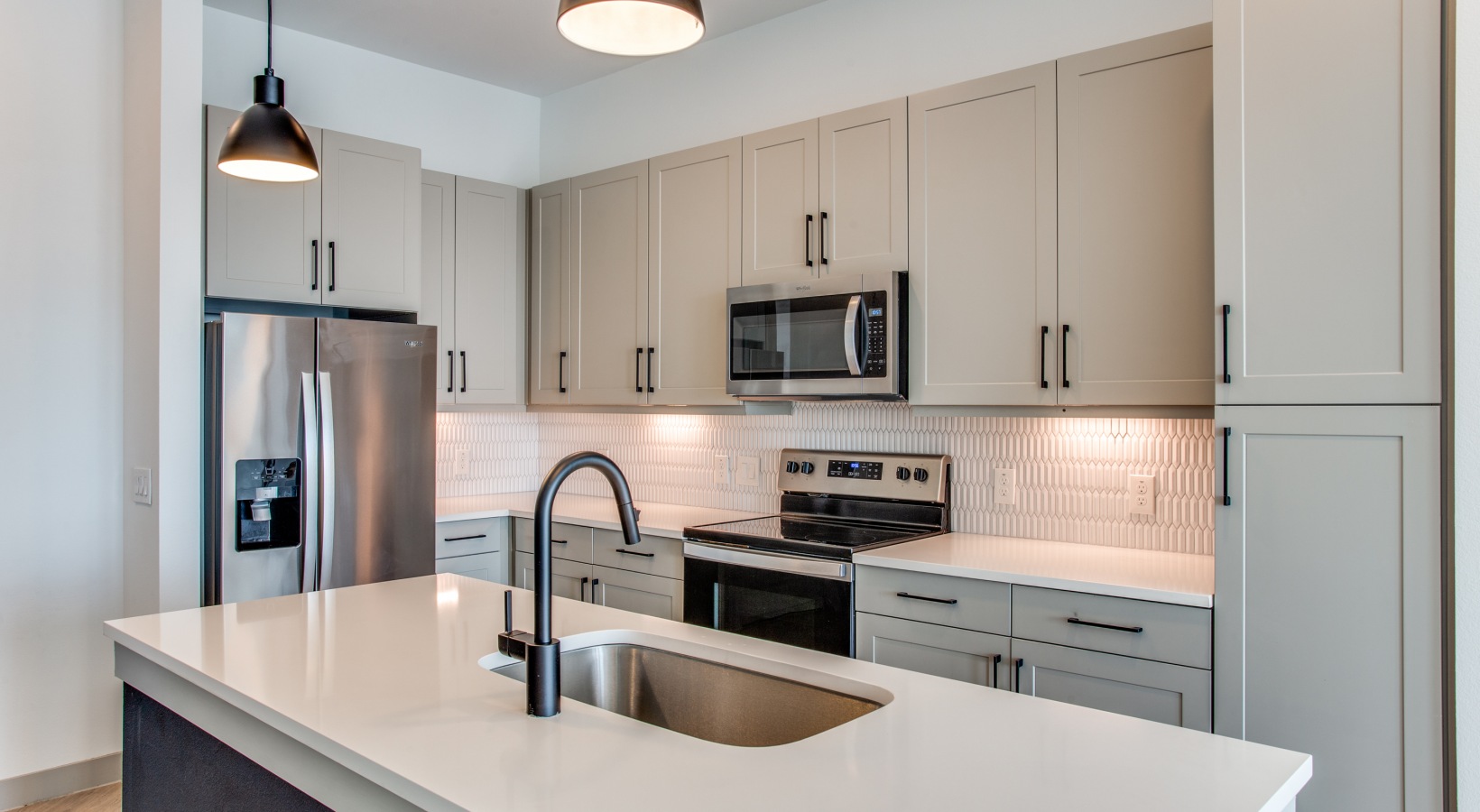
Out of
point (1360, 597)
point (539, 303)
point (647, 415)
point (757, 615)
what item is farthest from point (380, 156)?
point (1360, 597)

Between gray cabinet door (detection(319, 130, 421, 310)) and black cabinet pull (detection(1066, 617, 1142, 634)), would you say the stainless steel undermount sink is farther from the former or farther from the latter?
gray cabinet door (detection(319, 130, 421, 310))

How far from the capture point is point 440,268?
12.8 feet

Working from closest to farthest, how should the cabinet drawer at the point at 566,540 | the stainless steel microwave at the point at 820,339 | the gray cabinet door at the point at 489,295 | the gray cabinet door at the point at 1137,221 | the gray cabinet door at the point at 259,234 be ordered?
the gray cabinet door at the point at 1137,221 → the stainless steel microwave at the point at 820,339 → the gray cabinet door at the point at 259,234 → the cabinet drawer at the point at 566,540 → the gray cabinet door at the point at 489,295

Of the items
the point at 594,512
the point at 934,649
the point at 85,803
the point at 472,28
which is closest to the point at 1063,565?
the point at 934,649

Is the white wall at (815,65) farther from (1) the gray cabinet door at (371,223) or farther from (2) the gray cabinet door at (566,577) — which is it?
(2) the gray cabinet door at (566,577)

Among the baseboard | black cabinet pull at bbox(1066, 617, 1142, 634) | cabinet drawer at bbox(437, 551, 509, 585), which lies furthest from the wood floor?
black cabinet pull at bbox(1066, 617, 1142, 634)

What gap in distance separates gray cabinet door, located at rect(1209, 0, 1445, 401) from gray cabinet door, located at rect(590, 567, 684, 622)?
1917mm

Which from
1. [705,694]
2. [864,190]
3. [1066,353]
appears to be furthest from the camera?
[864,190]

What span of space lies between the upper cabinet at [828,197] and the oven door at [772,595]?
0.99 metres

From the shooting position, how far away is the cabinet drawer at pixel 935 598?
239cm

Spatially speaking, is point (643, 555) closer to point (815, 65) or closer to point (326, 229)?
point (326, 229)

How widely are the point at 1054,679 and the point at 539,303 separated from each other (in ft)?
9.13

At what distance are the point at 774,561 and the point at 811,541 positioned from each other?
15 centimetres

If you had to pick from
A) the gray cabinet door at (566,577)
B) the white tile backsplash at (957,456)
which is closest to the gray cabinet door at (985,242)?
the white tile backsplash at (957,456)
